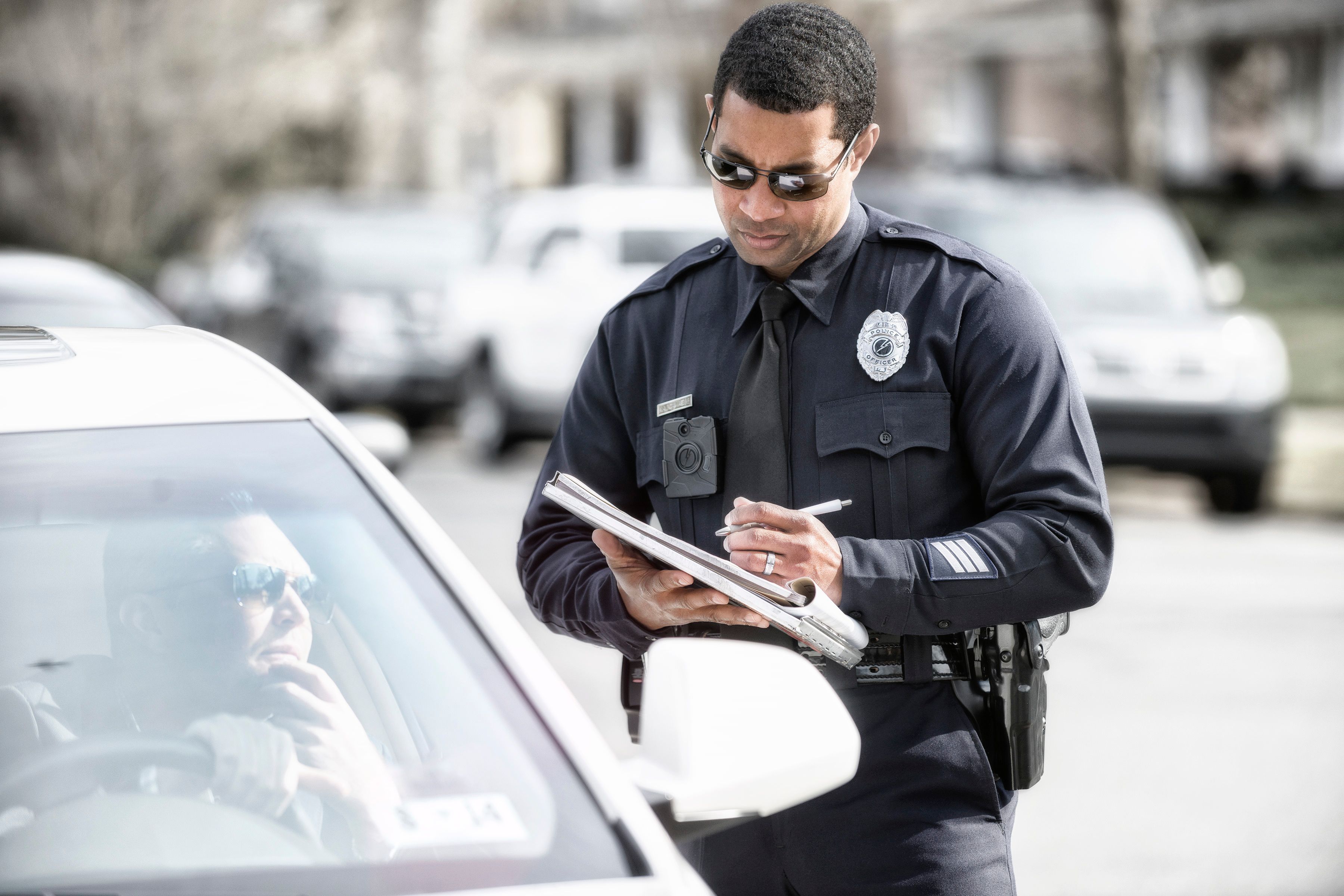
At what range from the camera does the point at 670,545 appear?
2.11m

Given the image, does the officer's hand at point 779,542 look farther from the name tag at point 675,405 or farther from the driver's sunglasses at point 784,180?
Result: the driver's sunglasses at point 784,180

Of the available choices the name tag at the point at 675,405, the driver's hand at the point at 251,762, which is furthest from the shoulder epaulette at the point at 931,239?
the driver's hand at the point at 251,762

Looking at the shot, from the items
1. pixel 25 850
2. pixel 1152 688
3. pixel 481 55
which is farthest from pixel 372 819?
pixel 481 55

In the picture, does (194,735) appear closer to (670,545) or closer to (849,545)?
(670,545)

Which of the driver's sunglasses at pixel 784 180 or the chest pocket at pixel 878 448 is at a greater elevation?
the driver's sunglasses at pixel 784 180

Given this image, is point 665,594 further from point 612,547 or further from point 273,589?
point 273,589

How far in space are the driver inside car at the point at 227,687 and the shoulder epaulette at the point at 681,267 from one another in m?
0.73

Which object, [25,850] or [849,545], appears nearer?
[25,850]

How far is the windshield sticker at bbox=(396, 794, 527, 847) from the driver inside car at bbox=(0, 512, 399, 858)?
0.03 meters

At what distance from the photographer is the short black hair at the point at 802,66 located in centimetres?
236

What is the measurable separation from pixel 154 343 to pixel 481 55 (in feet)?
105

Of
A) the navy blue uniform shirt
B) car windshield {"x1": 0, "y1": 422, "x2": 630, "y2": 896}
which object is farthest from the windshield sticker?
the navy blue uniform shirt

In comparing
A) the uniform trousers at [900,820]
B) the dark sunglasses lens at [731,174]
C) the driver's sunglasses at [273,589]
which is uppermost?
the dark sunglasses lens at [731,174]

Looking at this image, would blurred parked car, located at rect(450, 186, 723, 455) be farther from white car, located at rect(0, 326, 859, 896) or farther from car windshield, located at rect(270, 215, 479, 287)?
white car, located at rect(0, 326, 859, 896)
